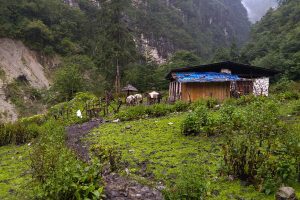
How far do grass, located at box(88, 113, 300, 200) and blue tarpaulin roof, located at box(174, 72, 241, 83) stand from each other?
9817 mm

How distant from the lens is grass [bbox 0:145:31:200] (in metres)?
7.03

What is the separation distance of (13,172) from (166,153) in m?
4.11

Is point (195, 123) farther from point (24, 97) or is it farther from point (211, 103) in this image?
point (24, 97)

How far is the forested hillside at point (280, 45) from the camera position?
47119 millimetres

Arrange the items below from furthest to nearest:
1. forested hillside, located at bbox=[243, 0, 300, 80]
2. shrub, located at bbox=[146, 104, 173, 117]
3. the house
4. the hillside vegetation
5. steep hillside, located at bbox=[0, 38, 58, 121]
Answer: forested hillside, located at bbox=[243, 0, 300, 80] < steep hillside, located at bbox=[0, 38, 58, 121] < the house < shrub, located at bbox=[146, 104, 173, 117] < the hillside vegetation

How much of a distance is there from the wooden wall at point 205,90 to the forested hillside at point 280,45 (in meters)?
22.9

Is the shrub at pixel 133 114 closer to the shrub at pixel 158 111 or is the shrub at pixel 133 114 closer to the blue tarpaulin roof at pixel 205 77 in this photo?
the shrub at pixel 158 111

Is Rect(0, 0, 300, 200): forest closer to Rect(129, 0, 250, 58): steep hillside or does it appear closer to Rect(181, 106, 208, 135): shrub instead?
Rect(181, 106, 208, 135): shrub

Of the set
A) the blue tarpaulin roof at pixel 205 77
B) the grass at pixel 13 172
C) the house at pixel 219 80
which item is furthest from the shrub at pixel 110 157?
the blue tarpaulin roof at pixel 205 77

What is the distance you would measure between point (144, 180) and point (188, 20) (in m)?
134

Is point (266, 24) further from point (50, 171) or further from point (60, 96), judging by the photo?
point (50, 171)

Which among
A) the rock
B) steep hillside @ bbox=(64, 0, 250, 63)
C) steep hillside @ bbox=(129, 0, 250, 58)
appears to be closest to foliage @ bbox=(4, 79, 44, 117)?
steep hillside @ bbox=(64, 0, 250, 63)

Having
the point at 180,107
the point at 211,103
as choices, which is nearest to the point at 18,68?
the point at 180,107

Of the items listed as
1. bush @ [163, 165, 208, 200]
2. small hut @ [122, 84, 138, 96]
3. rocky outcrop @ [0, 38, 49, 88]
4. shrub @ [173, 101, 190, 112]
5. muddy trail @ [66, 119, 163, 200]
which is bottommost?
muddy trail @ [66, 119, 163, 200]
